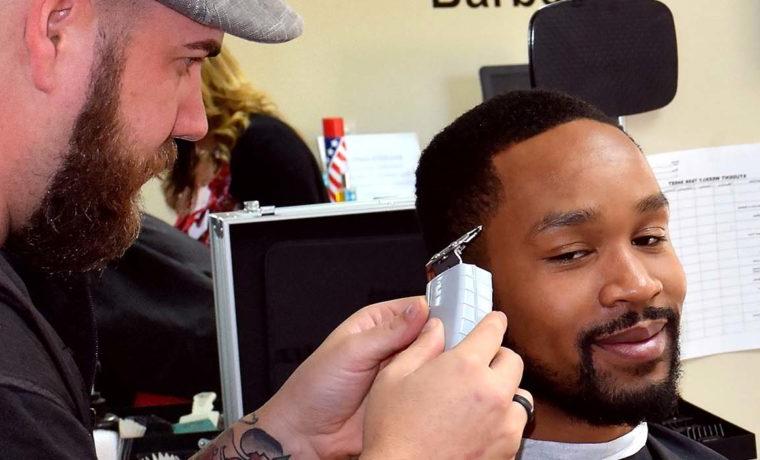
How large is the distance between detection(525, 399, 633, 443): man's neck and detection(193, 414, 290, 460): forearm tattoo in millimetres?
328

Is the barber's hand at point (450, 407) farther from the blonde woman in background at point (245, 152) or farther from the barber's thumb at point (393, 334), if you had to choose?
the blonde woman in background at point (245, 152)

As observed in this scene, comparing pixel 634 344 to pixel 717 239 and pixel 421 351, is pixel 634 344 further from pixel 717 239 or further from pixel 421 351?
pixel 717 239

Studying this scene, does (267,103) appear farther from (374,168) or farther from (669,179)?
(669,179)

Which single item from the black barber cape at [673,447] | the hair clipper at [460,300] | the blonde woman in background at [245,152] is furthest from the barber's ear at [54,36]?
the blonde woman in background at [245,152]

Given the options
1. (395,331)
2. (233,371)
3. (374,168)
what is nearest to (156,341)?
(233,371)

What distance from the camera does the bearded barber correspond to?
2.30 ft

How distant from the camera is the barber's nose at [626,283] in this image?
40.3 inches

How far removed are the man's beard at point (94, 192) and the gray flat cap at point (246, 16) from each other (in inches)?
3.2

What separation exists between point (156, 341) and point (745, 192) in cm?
105

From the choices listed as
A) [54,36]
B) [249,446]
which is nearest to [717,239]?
[249,446]

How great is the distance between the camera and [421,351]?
2.49ft

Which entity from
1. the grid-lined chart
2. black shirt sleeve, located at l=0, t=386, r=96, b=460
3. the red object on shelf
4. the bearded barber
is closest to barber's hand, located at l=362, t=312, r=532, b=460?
the bearded barber

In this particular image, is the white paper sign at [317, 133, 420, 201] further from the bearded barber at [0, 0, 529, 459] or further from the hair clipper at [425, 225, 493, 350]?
the hair clipper at [425, 225, 493, 350]

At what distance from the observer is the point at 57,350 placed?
782 millimetres
